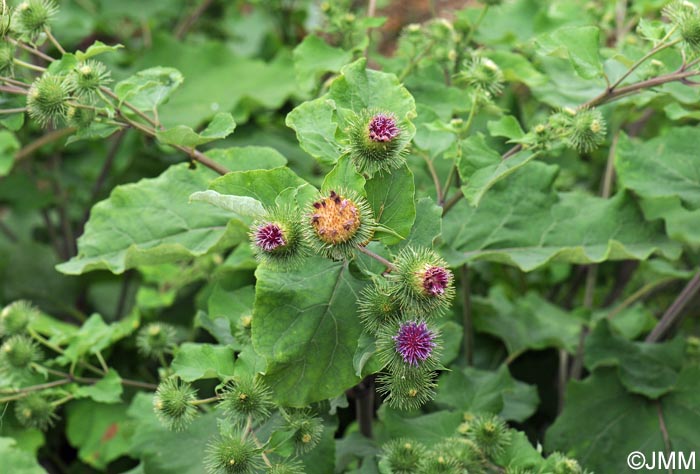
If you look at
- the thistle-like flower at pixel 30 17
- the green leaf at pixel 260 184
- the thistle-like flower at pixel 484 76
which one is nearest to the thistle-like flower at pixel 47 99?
the thistle-like flower at pixel 30 17

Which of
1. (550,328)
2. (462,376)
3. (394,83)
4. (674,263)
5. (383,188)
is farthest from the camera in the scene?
(674,263)

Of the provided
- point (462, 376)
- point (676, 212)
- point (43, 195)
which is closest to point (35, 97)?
point (462, 376)

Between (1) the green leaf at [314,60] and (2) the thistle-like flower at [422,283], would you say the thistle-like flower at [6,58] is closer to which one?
(1) the green leaf at [314,60]

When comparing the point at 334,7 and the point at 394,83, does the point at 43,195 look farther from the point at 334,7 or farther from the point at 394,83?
the point at 394,83

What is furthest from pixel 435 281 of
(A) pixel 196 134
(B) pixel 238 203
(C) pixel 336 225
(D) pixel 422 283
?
(A) pixel 196 134

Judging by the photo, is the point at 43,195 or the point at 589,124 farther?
the point at 43,195

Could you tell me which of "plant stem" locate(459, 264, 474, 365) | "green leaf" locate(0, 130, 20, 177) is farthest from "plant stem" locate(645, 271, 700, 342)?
"green leaf" locate(0, 130, 20, 177)
